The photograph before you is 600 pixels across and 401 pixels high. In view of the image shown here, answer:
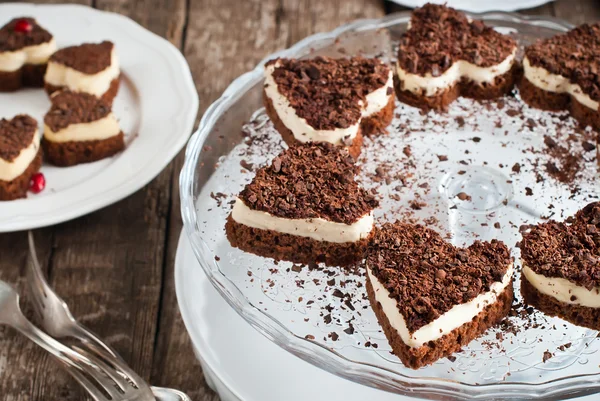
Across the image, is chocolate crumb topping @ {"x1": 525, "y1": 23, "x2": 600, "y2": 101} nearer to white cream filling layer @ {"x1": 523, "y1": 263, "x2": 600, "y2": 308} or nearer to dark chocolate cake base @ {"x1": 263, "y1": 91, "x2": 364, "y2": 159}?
dark chocolate cake base @ {"x1": 263, "y1": 91, "x2": 364, "y2": 159}

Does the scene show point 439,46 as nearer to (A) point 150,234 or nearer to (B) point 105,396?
(A) point 150,234

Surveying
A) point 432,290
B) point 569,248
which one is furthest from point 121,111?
point 569,248

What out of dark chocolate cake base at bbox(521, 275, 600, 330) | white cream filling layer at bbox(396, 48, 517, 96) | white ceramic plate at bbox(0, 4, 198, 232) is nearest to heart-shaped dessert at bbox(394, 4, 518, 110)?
white cream filling layer at bbox(396, 48, 517, 96)

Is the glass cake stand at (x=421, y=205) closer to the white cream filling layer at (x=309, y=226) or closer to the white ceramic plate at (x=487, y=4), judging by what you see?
the white cream filling layer at (x=309, y=226)

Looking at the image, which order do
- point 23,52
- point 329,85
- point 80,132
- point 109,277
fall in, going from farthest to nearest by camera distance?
point 23,52, point 80,132, point 109,277, point 329,85

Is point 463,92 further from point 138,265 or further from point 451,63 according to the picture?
point 138,265

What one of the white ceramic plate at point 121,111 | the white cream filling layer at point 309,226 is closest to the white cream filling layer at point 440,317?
the white cream filling layer at point 309,226
